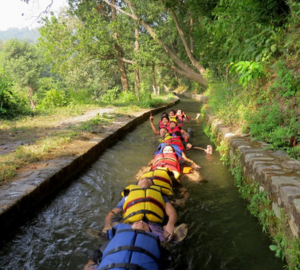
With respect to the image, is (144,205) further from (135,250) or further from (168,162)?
(168,162)

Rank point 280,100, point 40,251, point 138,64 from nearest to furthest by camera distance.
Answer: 1. point 40,251
2. point 280,100
3. point 138,64

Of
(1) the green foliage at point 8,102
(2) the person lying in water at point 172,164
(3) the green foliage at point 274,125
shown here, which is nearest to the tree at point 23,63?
(1) the green foliage at point 8,102

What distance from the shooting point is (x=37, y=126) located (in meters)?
8.67

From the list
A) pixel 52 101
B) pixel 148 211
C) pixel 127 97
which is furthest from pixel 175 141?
pixel 127 97

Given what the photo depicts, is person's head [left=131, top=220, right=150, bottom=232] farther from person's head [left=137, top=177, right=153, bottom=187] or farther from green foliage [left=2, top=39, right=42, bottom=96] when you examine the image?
green foliage [left=2, top=39, right=42, bottom=96]

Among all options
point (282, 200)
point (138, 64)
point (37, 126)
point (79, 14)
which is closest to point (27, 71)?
point (79, 14)

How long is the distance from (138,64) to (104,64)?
4545 mm

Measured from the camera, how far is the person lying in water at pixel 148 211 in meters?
3.17

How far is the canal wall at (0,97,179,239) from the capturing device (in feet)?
11.0

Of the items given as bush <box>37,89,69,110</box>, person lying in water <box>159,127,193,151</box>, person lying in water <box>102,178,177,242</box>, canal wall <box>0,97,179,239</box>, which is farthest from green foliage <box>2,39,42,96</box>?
person lying in water <box>102,178,177,242</box>

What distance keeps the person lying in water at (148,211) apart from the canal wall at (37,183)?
1266 millimetres

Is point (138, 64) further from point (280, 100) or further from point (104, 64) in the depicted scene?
point (280, 100)

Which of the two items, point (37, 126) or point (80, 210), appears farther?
point (37, 126)

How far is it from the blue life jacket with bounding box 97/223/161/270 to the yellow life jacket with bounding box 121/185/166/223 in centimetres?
62
